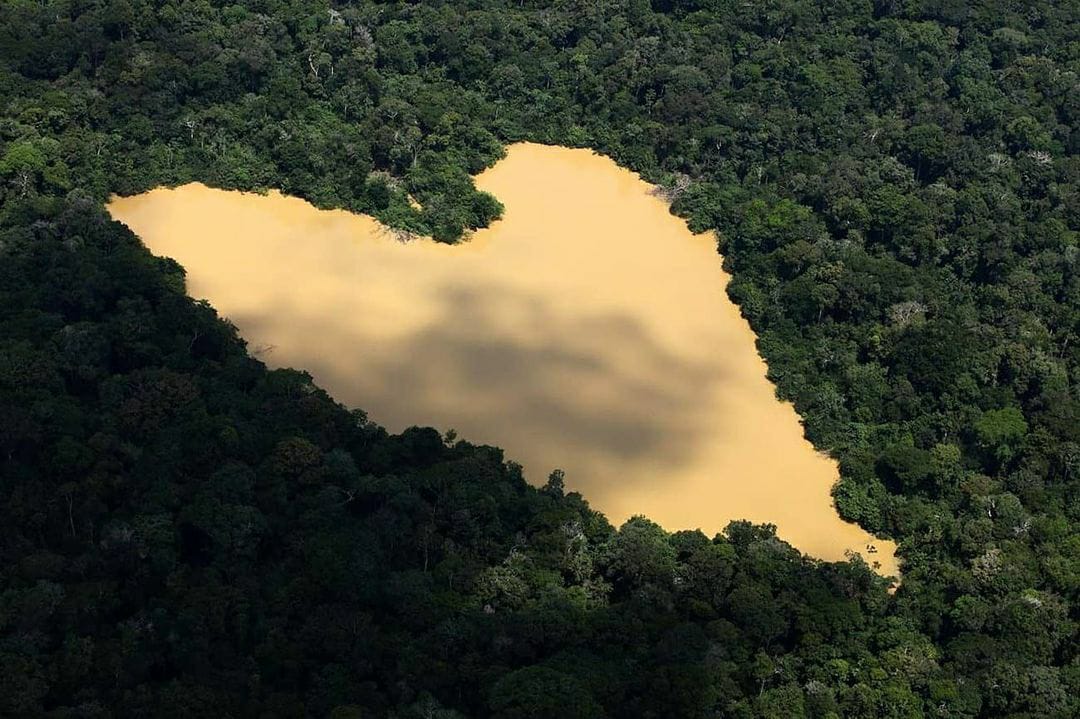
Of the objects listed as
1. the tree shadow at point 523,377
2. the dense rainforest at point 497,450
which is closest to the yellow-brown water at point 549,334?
the tree shadow at point 523,377

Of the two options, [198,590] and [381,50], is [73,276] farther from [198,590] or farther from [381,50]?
[381,50]

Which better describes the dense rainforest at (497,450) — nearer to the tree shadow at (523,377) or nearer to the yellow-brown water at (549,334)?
the yellow-brown water at (549,334)

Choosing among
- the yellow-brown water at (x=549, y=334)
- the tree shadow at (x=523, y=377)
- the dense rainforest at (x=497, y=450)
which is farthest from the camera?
the tree shadow at (x=523, y=377)

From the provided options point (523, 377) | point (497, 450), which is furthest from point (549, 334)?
point (497, 450)

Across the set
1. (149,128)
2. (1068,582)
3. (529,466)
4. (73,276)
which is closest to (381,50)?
(149,128)

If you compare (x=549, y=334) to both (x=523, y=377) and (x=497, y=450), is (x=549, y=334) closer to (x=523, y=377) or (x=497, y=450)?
(x=523, y=377)

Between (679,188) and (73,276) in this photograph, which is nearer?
(73,276)

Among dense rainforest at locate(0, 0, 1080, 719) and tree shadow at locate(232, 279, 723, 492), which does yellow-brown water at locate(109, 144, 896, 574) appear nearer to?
tree shadow at locate(232, 279, 723, 492)
